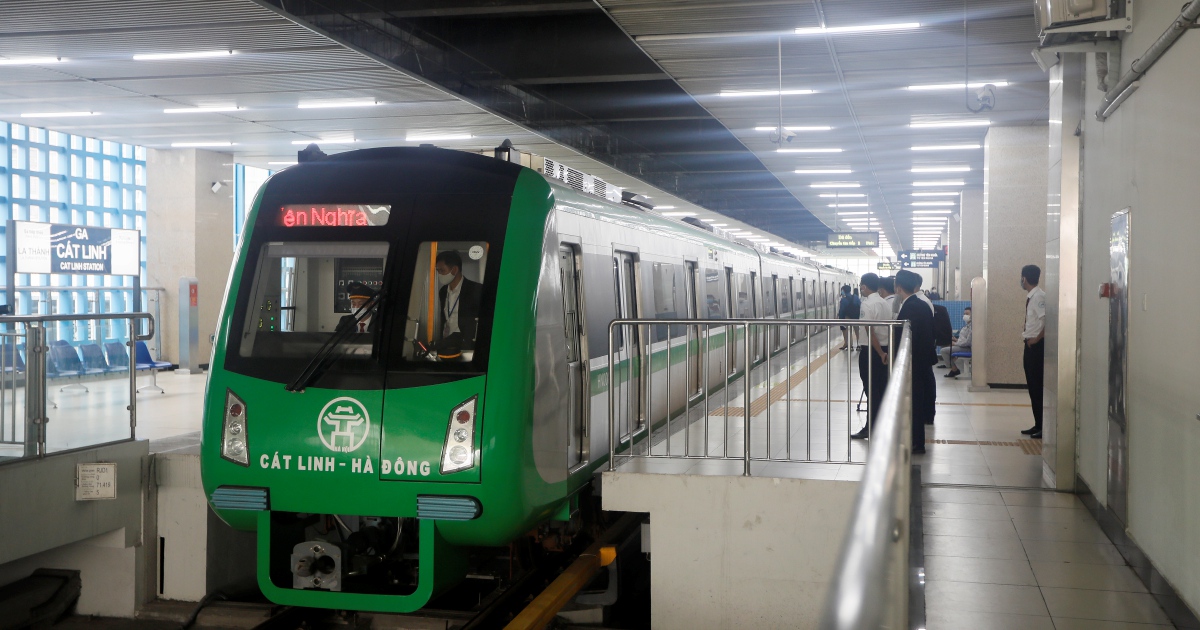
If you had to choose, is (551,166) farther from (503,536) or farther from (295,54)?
(295,54)

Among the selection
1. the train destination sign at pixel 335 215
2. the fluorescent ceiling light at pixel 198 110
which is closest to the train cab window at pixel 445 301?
the train destination sign at pixel 335 215

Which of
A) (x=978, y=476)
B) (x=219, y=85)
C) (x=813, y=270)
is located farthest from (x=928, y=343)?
(x=813, y=270)

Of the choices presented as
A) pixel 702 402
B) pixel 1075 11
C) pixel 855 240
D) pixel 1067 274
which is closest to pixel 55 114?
pixel 702 402

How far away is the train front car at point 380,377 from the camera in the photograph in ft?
18.1

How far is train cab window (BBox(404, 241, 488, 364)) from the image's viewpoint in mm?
5750

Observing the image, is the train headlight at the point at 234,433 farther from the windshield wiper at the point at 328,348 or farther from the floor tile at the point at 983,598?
the floor tile at the point at 983,598

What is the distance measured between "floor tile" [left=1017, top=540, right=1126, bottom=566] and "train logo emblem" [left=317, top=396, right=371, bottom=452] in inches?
164

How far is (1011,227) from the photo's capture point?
1491cm

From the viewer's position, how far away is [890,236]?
45.2 m

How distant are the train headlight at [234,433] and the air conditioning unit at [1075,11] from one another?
5.49 m

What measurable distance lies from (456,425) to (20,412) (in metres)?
3.48

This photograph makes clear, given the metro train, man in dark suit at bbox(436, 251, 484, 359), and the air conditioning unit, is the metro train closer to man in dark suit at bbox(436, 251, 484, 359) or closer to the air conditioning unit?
man in dark suit at bbox(436, 251, 484, 359)

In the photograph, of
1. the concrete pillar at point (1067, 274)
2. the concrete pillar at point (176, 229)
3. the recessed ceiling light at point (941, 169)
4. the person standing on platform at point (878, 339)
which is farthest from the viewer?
the recessed ceiling light at point (941, 169)

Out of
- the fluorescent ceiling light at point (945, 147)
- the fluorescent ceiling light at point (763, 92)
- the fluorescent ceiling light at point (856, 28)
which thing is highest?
the fluorescent ceiling light at point (945, 147)
